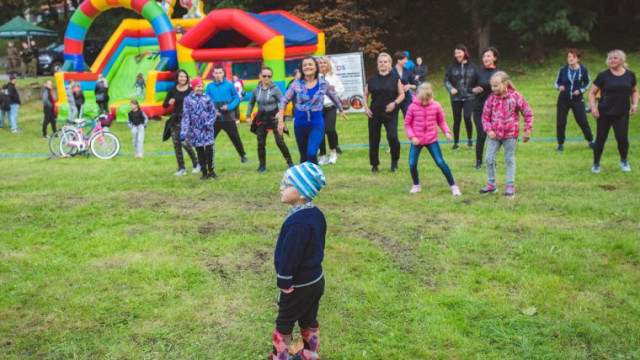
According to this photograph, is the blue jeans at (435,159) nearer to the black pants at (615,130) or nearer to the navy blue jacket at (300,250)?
the black pants at (615,130)

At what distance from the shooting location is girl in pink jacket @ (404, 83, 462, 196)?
8.92 metres

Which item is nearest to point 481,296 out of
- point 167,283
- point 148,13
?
point 167,283

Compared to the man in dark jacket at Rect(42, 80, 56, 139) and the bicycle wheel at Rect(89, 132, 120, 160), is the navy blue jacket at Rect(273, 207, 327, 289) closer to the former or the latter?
the bicycle wheel at Rect(89, 132, 120, 160)

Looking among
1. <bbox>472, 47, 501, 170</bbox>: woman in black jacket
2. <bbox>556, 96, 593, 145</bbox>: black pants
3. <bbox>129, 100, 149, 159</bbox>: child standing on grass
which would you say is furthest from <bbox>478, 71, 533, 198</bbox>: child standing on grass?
<bbox>129, 100, 149, 159</bbox>: child standing on grass

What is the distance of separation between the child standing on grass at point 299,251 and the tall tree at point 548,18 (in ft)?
80.7

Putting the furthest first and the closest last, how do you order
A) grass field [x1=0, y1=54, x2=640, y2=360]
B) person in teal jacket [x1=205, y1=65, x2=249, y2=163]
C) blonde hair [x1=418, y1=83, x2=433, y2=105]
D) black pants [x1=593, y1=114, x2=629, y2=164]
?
person in teal jacket [x1=205, y1=65, x2=249, y2=163] → black pants [x1=593, y1=114, x2=629, y2=164] → blonde hair [x1=418, y1=83, x2=433, y2=105] → grass field [x1=0, y1=54, x2=640, y2=360]

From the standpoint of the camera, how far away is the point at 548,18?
2627cm

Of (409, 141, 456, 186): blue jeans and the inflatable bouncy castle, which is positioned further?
the inflatable bouncy castle

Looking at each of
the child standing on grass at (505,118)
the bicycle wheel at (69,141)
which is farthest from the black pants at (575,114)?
the bicycle wheel at (69,141)

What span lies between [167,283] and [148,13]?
18497 millimetres

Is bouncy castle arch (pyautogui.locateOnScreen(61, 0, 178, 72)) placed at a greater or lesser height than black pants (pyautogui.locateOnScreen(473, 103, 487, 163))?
greater

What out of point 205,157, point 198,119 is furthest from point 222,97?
point 205,157

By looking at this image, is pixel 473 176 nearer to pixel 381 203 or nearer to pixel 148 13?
pixel 381 203

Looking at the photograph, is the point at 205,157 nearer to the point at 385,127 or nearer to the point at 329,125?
the point at 329,125
